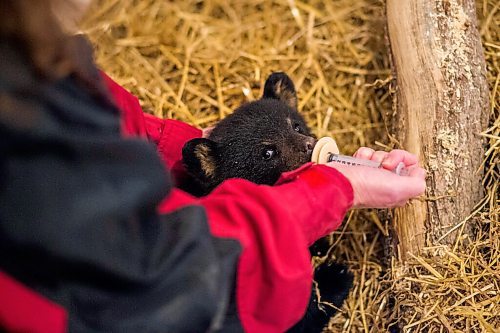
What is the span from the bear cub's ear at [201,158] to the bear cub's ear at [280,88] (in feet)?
1.28

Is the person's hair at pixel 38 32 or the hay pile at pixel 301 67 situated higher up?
the person's hair at pixel 38 32

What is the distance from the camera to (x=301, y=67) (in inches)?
116

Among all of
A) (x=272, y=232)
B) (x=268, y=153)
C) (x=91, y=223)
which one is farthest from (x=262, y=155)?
(x=91, y=223)

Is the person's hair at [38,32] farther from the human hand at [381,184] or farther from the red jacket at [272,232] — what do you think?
the human hand at [381,184]

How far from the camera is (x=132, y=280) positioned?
3.83 feet

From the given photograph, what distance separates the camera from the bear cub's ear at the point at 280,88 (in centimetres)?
243

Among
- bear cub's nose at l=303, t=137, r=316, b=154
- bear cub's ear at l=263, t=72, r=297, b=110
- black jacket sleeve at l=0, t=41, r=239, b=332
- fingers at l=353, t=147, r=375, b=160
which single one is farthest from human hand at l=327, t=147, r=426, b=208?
bear cub's ear at l=263, t=72, r=297, b=110

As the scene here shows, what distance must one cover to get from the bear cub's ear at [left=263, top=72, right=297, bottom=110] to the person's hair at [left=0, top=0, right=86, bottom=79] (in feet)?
4.76

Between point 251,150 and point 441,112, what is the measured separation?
0.69 meters

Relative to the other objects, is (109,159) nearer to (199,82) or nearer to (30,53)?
(30,53)

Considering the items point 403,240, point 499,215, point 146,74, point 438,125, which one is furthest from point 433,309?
point 146,74

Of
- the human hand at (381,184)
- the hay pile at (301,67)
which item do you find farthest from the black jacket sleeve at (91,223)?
the hay pile at (301,67)

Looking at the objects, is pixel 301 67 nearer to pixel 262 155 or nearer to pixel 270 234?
pixel 262 155

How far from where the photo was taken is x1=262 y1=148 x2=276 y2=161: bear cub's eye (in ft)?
7.23
